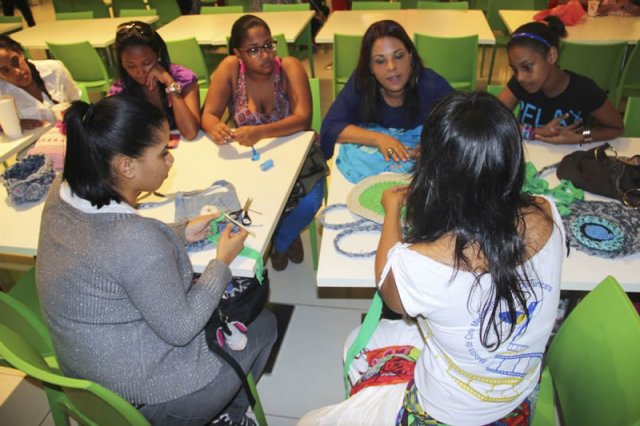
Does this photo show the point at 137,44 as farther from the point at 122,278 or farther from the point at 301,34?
the point at 301,34

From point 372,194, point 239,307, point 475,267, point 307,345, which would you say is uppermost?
point 475,267

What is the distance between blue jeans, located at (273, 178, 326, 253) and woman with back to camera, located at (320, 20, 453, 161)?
0.23m

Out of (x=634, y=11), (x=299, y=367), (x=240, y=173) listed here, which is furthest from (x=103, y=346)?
(x=634, y=11)

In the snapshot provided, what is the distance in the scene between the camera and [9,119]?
7.45 ft

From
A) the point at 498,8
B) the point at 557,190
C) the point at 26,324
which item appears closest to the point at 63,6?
the point at 498,8

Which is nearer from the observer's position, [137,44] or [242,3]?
[137,44]

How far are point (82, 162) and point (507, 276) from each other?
105cm

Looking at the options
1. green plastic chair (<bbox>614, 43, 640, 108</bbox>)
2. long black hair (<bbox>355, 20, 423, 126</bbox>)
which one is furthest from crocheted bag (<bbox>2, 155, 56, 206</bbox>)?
green plastic chair (<bbox>614, 43, 640, 108</bbox>)

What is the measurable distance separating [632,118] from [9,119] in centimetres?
295

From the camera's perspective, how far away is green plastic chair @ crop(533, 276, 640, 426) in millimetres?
1050

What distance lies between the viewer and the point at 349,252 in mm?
1510

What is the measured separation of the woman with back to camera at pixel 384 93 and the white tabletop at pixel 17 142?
1456 millimetres

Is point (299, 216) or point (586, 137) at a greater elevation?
point (586, 137)

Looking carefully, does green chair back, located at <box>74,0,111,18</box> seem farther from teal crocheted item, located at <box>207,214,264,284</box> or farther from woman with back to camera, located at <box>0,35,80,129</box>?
teal crocheted item, located at <box>207,214,264,284</box>
